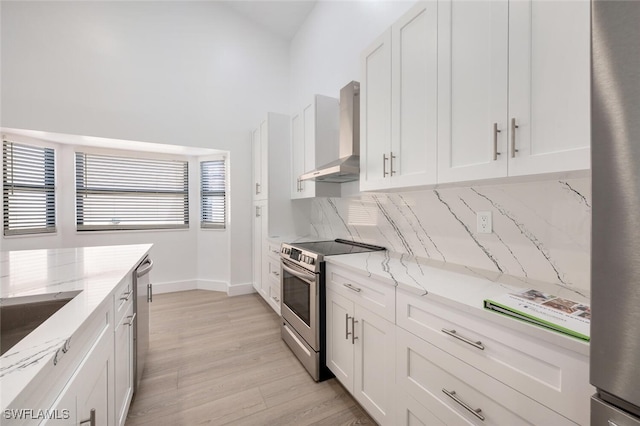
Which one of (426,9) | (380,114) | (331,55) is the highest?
(331,55)

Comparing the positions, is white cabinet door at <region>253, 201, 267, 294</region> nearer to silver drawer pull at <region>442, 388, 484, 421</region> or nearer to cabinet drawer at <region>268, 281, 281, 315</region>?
cabinet drawer at <region>268, 281, 281, 315</region>

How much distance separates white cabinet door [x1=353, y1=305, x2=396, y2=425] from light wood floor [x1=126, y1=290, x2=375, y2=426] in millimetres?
205

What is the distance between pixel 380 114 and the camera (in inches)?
71.1

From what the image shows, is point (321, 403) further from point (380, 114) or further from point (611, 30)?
point (611, 30)

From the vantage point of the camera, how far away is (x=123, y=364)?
1.45m

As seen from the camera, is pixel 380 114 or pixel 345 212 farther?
pixel 345 212

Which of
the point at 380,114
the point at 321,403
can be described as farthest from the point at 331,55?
the point at 321,403

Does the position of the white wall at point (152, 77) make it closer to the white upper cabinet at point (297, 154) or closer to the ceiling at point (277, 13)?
the ceiling at point (277, 13)

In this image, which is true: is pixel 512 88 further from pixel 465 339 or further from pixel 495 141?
pixel 465 339

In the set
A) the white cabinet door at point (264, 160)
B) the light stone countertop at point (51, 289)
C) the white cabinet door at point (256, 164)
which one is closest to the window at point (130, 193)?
the white cabinet door at point (256, 164)

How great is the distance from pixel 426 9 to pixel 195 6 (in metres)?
3.67

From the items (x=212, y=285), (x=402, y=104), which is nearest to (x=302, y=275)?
(x=402, y=104)

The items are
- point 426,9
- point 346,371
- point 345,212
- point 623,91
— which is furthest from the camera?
point 345,212

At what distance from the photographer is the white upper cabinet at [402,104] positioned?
1.44 metres
